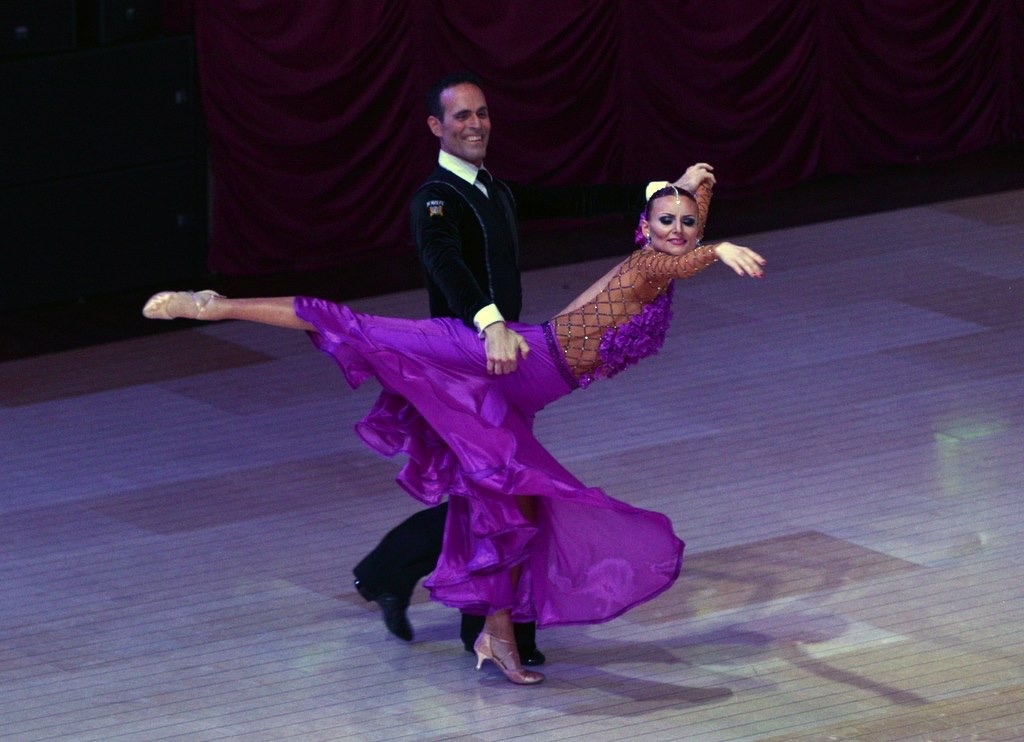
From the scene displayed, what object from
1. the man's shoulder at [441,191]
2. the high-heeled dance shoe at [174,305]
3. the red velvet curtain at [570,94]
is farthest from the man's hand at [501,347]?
the red velvet curtain at [570,94]

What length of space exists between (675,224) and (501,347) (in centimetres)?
54

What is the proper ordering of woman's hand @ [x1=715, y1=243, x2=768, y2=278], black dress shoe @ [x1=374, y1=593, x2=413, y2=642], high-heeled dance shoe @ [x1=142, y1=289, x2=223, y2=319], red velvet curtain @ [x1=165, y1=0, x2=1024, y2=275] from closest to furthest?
woman's hand @ [x1=715, y1=243, x2=768, y2=278], high-heeled dance shoe @ [x1=142, y1=289, x2=223, y2=319], black dress shoe @ [x1=374, y1=593, x2=413, y2=642], red velvet curtain @ [x1=165, y1=0, x2=1024, y2=275]

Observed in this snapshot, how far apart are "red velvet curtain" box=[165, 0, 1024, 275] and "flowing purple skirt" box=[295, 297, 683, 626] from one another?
4.46m

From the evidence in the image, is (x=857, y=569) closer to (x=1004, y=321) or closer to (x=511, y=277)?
(x=511, y=277)

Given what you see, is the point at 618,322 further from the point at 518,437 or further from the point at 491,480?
the point at 491,480

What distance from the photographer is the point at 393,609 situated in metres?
4.88

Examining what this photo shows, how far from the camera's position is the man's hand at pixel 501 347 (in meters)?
4.32

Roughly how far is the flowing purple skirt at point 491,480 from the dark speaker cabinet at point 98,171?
408 centimetres

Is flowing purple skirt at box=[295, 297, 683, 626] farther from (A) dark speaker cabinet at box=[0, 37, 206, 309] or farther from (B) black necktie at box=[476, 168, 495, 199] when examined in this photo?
(A) dark speaker cabinet at box=[0, 37, 206, 309]

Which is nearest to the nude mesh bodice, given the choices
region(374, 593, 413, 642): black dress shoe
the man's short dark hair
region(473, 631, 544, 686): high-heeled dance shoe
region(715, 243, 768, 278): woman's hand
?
region(715, 243, 768, 278): woman's hand

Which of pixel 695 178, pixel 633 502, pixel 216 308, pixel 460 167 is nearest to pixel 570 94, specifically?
pixel 633 502

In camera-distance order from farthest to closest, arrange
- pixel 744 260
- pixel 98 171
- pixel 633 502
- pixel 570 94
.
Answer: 1. pixel 570 94
2. pixel 98 171
3. pixel 633 502
4. pixel 744 260

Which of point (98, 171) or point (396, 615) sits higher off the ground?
point (98, 171)

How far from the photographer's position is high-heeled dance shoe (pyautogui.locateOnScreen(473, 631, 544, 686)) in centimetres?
462
